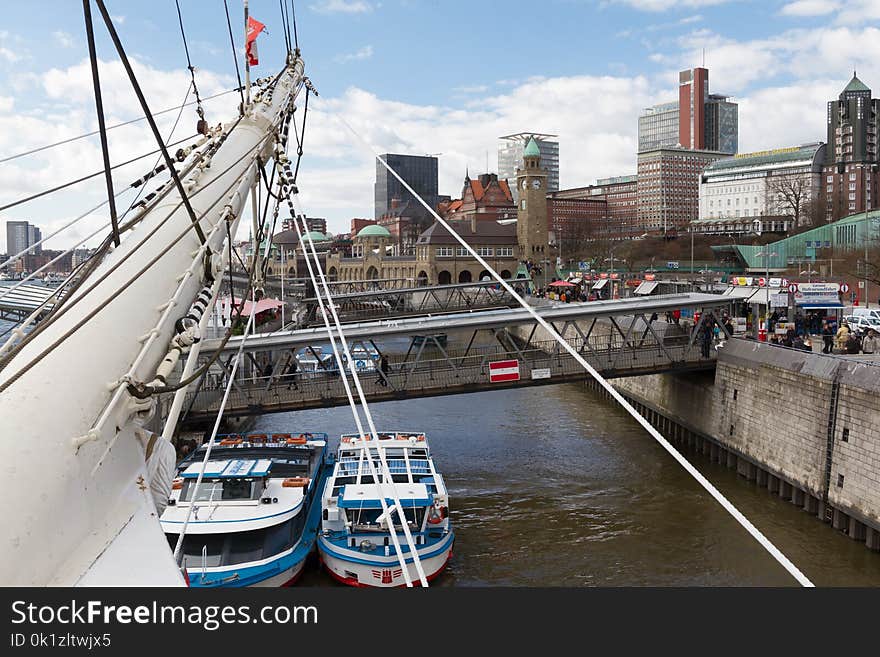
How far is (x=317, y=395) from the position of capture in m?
25.7

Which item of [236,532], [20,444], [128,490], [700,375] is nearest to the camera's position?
[20,444]

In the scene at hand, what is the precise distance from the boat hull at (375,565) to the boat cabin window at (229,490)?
1.79 m

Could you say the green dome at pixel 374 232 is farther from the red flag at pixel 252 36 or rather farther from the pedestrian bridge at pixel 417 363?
the red flag at pixel 252 36

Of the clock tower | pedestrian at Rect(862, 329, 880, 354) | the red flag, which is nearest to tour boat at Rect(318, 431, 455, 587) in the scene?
the red flag

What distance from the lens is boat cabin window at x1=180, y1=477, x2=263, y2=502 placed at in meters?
16.5

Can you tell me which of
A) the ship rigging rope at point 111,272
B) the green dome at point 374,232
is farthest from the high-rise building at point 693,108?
the ship rigging rope at point 111,272

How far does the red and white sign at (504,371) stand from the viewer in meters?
26.2

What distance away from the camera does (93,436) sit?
14.3ft

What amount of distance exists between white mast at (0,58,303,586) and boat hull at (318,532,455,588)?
10646mm

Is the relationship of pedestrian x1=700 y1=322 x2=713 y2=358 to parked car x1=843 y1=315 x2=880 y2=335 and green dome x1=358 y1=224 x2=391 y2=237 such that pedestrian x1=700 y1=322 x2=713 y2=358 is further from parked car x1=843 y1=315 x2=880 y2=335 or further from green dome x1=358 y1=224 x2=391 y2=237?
green dome x1=358 y1=224 x2=391 y2=237

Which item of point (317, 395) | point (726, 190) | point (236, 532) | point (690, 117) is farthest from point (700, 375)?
point (690, 117)

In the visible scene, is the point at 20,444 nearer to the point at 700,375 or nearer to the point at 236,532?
the point at 236,532

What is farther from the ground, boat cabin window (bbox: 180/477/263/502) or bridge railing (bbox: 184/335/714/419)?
bridge railing (bbox: 184/335/714/419)
